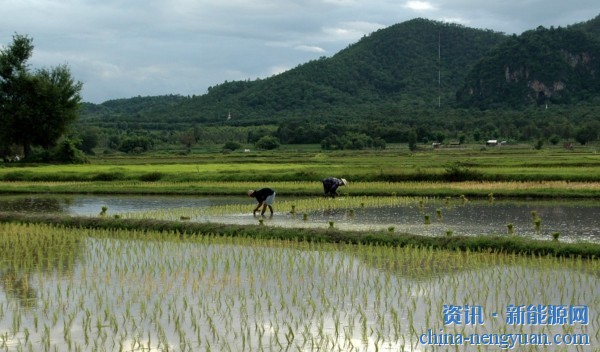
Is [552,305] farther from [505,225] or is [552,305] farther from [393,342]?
[505,225]

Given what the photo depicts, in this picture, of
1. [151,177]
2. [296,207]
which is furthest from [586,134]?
[296,207]

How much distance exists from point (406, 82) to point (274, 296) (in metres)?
120

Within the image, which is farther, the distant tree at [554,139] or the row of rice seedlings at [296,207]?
the distant tree at [554,139]

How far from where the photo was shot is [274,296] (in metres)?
8.15

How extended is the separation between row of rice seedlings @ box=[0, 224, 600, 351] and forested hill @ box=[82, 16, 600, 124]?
89.5 m

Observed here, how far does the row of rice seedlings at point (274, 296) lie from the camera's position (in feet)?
21.5

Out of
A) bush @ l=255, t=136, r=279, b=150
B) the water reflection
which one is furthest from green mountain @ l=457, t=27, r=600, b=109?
the water reflection

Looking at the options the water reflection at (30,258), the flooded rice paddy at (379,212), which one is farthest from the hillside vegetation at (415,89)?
the water reflection at (30,258)

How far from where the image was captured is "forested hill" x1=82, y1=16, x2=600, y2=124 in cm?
10888

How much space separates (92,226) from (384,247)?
658 centimetres

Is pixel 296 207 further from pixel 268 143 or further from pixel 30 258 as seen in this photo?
pixel 268 143

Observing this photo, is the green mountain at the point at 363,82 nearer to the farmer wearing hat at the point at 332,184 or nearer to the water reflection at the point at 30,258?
the farmer wearing hat at the point at 332,184

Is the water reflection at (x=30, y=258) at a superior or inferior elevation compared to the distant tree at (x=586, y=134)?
inferior

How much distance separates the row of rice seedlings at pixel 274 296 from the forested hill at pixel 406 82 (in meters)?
89.5
